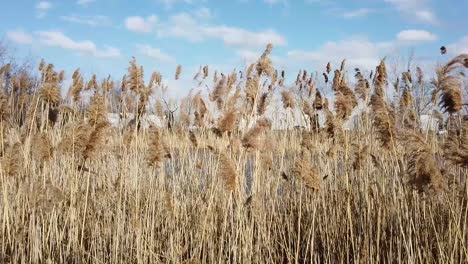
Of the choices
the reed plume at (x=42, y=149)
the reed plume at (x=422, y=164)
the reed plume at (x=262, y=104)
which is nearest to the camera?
the reed plume at (x=422, y=164)

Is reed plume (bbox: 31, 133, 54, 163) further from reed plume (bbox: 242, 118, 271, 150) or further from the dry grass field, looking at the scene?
reed plume (bbox: 242, 118, 271, 150)

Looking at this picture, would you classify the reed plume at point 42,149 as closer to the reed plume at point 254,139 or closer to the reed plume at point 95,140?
the reed plume at point 95,140

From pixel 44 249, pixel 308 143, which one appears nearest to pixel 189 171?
pixel 308 143

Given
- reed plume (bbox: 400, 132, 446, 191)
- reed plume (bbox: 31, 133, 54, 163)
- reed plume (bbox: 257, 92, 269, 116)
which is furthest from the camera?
reed plume (bbox: 257, 92, 269, 116)

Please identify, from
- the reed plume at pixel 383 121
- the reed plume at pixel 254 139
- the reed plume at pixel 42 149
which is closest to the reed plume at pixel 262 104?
the reed plume at pixel 254 139

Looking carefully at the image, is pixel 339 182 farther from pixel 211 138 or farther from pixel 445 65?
pixel 211 138

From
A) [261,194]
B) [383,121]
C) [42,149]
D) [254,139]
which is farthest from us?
[261,194]

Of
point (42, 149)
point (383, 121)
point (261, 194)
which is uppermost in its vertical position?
point (383, 121)

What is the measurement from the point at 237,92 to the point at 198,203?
119 centimetres

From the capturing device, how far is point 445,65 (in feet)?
9.54

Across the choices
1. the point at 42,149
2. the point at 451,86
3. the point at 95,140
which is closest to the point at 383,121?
the point at 451,86

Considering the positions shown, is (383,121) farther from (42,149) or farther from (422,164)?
(42,149)

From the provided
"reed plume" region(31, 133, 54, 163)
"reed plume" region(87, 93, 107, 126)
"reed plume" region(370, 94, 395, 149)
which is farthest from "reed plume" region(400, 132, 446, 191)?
"reed plume" region(31, 133, 54, 163)

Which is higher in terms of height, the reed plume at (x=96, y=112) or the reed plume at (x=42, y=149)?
the reed plume at (x=96, y=112)
